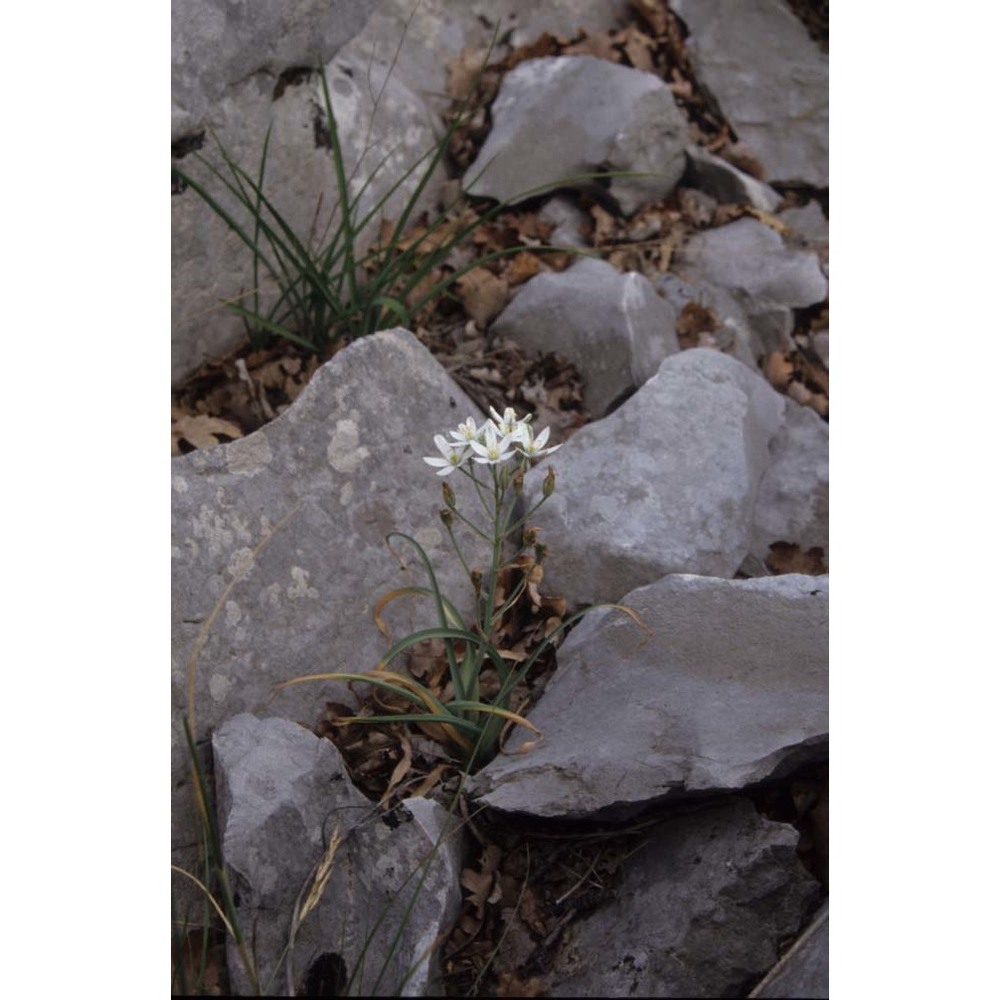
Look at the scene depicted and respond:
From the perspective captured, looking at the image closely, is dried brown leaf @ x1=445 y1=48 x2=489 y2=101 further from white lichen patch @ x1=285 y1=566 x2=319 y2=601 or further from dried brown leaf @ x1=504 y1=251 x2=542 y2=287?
white lichen patch @ x1=285 y1=566 x2=319 y2=601

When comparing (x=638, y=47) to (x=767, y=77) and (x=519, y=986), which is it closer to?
(x=767, y=77)

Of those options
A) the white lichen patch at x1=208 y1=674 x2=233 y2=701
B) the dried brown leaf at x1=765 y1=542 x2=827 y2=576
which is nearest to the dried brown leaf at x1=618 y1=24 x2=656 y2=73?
the dried brown leaf at x1=765 y1=542 x2=827 y2=576

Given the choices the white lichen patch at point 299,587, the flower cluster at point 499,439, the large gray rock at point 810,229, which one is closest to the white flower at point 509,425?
the flower cluster at point 499,439

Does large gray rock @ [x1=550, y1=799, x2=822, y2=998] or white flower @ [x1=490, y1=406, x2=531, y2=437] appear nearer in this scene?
large gray rock @ [x1=550, y1=799, x2=822, y2=998]

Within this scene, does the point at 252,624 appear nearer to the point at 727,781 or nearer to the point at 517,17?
the point at 727,781

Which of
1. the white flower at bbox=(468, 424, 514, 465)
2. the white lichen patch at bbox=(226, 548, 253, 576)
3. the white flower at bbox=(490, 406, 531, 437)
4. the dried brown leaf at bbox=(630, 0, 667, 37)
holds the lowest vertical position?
the white lichen patch at bbox=(226, 548, 253, 576)

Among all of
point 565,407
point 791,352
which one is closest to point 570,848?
point 565,407

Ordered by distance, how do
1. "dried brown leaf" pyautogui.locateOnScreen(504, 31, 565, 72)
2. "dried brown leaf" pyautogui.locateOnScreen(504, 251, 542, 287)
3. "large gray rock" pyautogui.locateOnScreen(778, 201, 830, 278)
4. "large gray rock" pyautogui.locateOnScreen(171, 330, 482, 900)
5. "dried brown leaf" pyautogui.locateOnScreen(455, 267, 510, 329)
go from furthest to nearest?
"dried brown leaf" pyautogui.locateOnScreen(504, 31, 565, 72) < "large gray rock" pyautogui.locateOnScreen(778, 201, 830, 278) < "dried brown leaf" pyautogui.locateOnScreen(504, 251, 542, 287) < "dried brown leaf" pyautogui.locateOnScreen(455, 267, 510, 329) < "large gray rock" pyautogui.locateOnScreen(171, 330, 482, 900)
